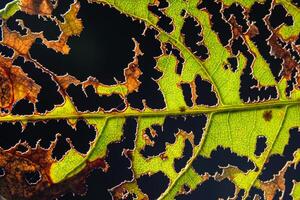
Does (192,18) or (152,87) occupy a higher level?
(192,18)

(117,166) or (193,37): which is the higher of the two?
(193,37)

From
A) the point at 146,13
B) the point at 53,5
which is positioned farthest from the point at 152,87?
the point at 53,5

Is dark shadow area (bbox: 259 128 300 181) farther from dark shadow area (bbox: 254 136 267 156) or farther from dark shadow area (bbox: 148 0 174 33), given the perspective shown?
dark shadow area (bbox: 148 0 174 33)

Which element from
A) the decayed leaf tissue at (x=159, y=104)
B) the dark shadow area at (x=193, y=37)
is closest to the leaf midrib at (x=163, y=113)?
the decayed leaf tissue at (x=159, y=104)

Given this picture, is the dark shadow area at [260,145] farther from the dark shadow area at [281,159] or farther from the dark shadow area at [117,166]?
the dark shadow area at [117,166]

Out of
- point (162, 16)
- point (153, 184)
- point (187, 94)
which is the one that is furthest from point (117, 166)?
point (162, 16)

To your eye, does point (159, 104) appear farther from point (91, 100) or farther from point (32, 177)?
point (32, 177)

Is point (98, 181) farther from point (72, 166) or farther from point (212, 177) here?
point (212, 177)

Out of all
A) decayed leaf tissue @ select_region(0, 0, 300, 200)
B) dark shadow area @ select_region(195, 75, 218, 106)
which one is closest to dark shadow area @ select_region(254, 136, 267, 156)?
decayed leaf tissue @ select_region(0, 0, 300, 200)
